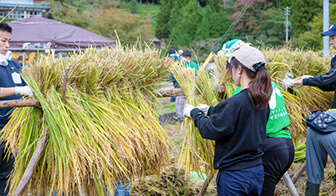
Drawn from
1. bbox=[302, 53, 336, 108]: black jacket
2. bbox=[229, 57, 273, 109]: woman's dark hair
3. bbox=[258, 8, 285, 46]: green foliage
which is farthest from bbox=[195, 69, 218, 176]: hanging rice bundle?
bbox=[258, 8, 285, 46]: green foliage

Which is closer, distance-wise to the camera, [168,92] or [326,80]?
[168,92]

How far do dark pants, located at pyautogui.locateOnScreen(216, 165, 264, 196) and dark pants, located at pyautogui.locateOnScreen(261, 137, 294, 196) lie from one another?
0.31 m

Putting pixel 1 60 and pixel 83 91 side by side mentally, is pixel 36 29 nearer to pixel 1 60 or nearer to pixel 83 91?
pixel 1 60

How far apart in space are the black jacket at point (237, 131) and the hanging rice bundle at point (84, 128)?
0.64m

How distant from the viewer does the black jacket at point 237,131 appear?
1.68 m

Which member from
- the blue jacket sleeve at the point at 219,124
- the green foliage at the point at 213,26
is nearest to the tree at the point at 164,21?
the green foliage at the point at 213,26

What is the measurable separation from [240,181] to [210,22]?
26900 mm

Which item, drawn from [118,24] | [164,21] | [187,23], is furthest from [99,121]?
[164,21]

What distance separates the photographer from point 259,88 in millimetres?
1686

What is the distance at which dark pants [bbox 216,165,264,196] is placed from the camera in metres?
1.74

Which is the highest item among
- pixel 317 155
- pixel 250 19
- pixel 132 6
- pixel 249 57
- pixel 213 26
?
pixel 132 6

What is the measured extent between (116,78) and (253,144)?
1.11 metres

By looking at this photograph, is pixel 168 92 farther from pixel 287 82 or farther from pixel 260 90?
pixel 287 82

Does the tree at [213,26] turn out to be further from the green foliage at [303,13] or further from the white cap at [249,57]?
the white cap at [249,57]
